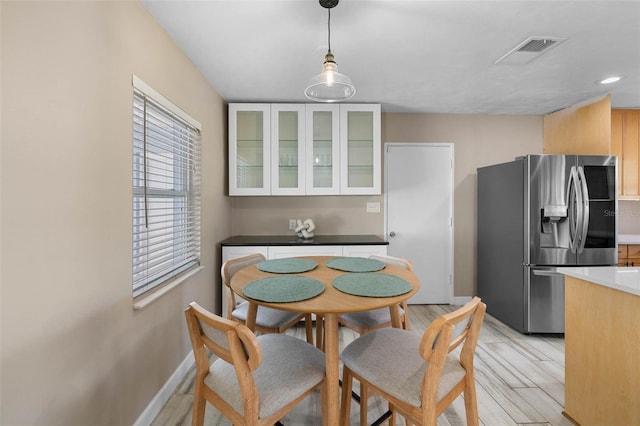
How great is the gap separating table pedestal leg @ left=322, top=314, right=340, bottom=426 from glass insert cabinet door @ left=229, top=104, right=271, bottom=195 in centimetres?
219

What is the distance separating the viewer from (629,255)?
128 inches

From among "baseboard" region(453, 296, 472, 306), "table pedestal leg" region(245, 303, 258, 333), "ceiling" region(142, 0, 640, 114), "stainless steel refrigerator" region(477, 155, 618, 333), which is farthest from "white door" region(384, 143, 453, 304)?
"table pedestal leg" region(245, 303, 258, 333)

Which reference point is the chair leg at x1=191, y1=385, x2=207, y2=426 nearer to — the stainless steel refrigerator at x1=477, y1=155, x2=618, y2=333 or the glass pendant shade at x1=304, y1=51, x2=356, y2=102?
the glass pendant shade at x1=304, y1=51, x2=356, y2=102

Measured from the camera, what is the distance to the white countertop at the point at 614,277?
139cm

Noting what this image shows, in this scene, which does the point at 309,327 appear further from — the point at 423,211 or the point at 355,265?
the point at 423,211

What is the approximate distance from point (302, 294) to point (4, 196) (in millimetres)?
1082

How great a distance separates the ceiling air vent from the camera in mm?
2004

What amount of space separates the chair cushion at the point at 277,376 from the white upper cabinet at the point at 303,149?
2.07 meters

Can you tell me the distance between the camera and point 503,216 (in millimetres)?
3148

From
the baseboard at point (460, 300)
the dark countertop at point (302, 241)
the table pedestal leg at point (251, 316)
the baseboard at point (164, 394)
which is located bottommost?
the baseboard at point (164, 394)

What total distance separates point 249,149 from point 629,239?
438 centimetres

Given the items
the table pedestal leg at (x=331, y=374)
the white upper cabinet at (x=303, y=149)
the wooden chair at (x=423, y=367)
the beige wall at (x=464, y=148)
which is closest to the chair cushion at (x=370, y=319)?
the wooden chair at (x=423, y=367)

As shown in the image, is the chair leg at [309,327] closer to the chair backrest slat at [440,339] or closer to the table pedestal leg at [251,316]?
the table pedestal leg at [251,316]

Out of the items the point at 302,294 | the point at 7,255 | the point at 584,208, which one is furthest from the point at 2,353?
the point at 584,208
